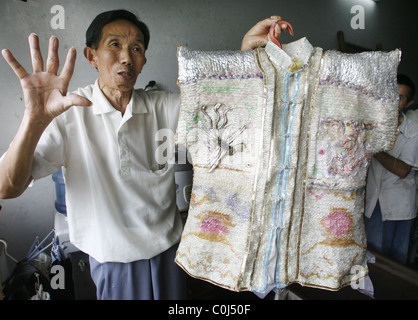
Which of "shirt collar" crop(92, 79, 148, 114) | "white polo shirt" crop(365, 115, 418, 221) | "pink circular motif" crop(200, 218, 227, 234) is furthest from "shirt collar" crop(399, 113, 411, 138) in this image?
"shirt collar" crop(92, 79, 148, 114)

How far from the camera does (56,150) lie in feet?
3.25

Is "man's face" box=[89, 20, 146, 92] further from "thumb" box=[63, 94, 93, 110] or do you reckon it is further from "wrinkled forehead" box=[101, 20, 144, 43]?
"thumb" box=[63, 94, 93, 110]

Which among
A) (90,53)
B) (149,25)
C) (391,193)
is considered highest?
(149,25)

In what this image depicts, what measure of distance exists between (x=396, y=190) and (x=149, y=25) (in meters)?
2.23

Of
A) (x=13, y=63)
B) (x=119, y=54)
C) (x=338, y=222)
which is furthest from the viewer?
(x=119, y=54)

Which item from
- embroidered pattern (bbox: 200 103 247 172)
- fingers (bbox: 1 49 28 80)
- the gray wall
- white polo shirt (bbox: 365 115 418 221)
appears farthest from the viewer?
white polo shirt (bbox: 365 115 418 221)

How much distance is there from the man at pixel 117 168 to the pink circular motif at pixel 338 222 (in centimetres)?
67

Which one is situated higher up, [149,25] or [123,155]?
[149,25]

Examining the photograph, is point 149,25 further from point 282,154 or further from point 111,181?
point 282,154

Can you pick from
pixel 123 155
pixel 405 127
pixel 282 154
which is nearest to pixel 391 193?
pixel 405 127

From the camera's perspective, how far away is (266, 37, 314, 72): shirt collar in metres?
0.85

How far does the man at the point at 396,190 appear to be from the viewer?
1683 millimetres

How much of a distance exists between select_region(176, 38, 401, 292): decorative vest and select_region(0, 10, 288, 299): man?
0.28 meters

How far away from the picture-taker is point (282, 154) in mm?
881
